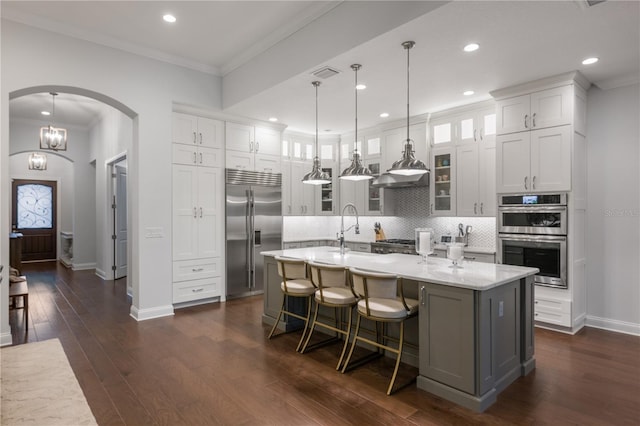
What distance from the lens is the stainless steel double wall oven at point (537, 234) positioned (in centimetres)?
427

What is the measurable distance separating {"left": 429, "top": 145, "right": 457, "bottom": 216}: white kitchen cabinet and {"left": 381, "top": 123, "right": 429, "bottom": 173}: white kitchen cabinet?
0.20 m

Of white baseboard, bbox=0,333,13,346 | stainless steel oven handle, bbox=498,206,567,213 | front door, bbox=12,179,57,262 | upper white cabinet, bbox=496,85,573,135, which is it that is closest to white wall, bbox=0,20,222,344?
white baseboard, bbox=0,333,13,346

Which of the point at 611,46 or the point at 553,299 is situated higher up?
the point at 611,46

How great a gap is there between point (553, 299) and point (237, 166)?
4821 mm

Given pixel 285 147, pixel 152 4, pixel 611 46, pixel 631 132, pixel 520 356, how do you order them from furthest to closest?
pixel 285 147 < pixel 631 132 < pixel 152 4 < pixel 611 46 < pixel 520 356

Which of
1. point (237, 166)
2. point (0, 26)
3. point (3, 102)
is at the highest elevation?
point (0, 26)

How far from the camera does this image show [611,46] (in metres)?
3.50

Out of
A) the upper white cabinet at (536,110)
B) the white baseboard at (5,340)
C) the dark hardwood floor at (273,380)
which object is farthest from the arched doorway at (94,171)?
the upper white cabinet at (536,110)

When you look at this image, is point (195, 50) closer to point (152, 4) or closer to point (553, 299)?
point (152, 4)

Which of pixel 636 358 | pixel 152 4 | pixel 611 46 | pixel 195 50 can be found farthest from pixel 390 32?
pixel 636 358

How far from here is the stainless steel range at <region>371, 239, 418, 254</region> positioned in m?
5.78

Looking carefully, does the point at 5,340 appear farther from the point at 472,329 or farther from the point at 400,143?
the point at 400,143

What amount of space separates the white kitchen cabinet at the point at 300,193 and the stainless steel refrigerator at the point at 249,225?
48 cm

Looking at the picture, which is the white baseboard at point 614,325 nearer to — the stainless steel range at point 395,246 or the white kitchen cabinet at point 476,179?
the white kitchen cabinet at point 476,179
